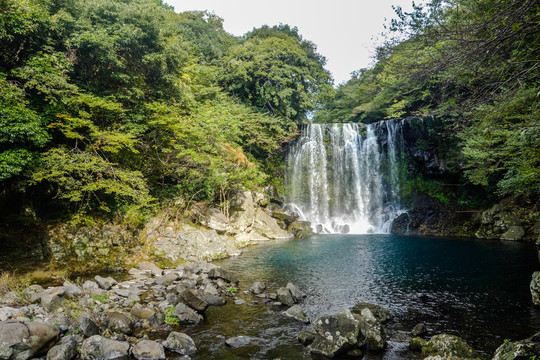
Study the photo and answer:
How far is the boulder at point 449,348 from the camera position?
4668 mm

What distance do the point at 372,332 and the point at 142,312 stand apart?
5.13 metres

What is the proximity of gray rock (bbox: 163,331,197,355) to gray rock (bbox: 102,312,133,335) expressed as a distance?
1.00m

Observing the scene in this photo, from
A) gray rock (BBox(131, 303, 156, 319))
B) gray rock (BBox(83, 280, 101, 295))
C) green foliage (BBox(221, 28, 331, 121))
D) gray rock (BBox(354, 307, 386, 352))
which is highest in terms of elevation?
green foliage (BBox(221, 28, 331, 121))

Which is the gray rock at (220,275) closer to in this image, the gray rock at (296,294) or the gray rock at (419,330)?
the gray rock at (296,294)

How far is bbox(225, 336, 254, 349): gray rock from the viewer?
5434mm

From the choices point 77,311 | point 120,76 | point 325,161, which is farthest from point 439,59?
point 325,161

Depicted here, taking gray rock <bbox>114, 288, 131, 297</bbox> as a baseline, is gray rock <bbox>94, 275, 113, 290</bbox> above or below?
above

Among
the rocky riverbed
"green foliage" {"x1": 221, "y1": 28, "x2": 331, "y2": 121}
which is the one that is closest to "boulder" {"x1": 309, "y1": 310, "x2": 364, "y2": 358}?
the rocky riverbed

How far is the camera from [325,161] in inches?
1120

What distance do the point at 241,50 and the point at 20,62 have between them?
20732mm

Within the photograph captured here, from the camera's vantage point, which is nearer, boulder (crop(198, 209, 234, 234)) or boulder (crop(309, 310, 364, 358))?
boulder (crop(309, 310, 364, 358))

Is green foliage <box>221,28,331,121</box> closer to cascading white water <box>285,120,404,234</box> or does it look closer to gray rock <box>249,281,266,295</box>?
cascading white water <box>285,120,404,234</box>

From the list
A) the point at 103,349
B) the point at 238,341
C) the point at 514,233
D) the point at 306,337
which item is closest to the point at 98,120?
the point at 103,349

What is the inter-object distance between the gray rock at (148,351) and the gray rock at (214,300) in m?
2.69
